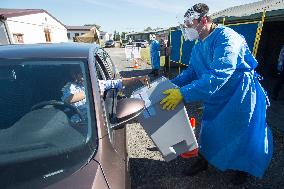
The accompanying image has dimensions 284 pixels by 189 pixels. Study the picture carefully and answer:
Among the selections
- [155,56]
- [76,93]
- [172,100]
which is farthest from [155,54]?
[76,93]

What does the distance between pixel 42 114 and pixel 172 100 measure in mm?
1066

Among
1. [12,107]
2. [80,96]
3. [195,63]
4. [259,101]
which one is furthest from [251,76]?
[12,107]

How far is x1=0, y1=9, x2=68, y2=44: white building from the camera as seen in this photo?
21.2 m

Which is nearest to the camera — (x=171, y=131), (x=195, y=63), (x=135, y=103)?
(x=135, y=103)

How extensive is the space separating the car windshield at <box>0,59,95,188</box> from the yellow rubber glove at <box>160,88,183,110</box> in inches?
28.3

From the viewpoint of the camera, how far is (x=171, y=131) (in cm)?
230

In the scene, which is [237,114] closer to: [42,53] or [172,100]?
[172,100]

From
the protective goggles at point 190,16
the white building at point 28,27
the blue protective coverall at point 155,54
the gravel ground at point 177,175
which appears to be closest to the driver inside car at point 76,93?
the protective goggles at point 190,16

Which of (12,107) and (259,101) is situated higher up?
(12,107)

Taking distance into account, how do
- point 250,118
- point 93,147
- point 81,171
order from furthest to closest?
1. point 250,118
2. point 93,147
3. point 81,171

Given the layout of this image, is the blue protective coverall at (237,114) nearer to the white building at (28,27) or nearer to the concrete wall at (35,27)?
the white building at (28,27)

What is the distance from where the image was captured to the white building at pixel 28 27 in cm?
2123

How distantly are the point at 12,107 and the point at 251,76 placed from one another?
2367 millimetres

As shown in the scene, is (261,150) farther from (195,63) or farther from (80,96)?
(80,96)
